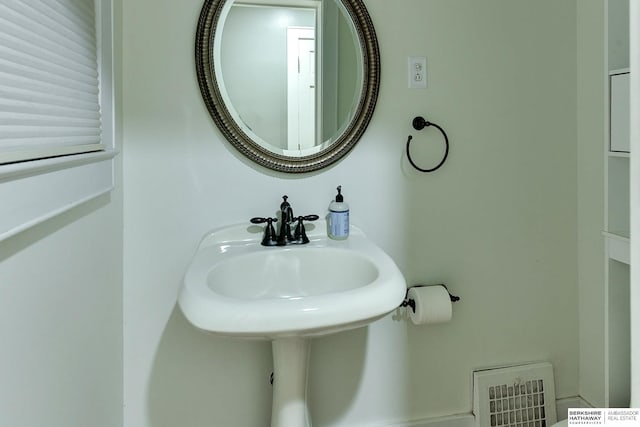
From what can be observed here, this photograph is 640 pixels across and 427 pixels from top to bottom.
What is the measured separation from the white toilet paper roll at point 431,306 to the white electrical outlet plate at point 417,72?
72 centimetres

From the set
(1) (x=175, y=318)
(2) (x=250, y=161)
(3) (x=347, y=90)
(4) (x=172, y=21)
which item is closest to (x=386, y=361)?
(1) (x=175, y=318)

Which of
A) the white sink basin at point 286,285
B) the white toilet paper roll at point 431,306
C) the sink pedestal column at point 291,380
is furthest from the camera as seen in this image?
the white toilet paper roll at point 431,306

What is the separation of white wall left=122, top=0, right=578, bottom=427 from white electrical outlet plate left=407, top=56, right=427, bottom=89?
0.03 meters

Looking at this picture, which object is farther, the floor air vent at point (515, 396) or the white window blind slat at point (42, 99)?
the floor air vent at point (515, 396)

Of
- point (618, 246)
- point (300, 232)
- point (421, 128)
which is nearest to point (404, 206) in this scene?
point (421, 128)

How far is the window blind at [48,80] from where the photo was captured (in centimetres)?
66

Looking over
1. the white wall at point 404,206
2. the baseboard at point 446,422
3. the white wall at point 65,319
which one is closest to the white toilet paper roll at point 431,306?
the white wall at point 404,206

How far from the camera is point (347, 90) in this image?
4.65 ft

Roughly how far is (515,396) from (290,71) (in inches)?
57.5

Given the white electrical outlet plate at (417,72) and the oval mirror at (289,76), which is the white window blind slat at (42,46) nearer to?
the oval mirror at (289,76)

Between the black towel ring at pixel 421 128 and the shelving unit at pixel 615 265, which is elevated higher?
the black towel ring at pixel 421 128

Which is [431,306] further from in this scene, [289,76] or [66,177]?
[66,177]

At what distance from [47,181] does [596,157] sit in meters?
1.73

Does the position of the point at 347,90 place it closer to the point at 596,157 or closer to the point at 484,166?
the point at 484,166
